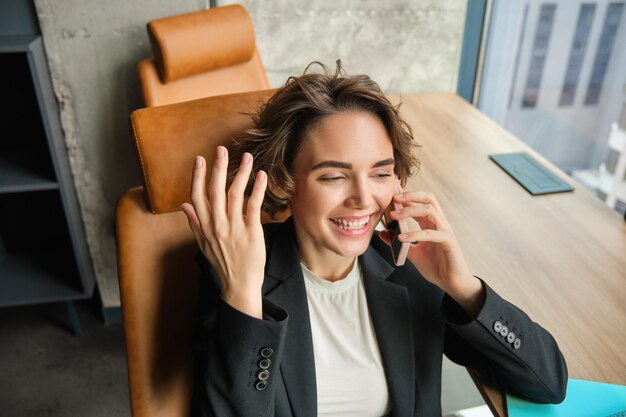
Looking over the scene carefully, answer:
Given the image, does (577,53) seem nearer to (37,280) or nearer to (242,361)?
(242,361)

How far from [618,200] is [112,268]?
2457 millimetres

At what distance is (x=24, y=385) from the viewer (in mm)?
2311

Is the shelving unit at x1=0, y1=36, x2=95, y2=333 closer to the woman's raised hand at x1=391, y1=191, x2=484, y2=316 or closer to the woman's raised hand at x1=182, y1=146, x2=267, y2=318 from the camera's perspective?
the woman's raised hand at x1=182, y1=146, x2=267, y2=318

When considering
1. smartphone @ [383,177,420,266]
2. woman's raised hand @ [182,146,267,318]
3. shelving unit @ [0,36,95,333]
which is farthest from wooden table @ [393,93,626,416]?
shelving unit @ [0,36,95,333]

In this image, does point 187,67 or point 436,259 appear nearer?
point 436,259

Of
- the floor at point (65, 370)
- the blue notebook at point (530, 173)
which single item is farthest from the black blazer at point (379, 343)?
the floor at point (65, 370)

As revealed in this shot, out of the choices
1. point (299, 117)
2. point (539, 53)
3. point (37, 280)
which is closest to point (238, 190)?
point (299, 117)

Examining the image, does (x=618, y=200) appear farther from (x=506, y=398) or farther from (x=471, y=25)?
(x=506, y=398)

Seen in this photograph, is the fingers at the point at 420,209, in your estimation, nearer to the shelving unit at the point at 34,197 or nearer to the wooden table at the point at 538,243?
the wooden table at the point at 538,243

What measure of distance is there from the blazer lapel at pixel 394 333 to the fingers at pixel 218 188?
0.43m

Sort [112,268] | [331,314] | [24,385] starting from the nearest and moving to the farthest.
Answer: [331,314], [24,385], [112,268]

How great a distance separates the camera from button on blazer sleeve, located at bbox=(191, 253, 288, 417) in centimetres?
101

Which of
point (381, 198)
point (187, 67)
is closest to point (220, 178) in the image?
point (381, 198)

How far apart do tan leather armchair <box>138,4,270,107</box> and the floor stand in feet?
4.05
